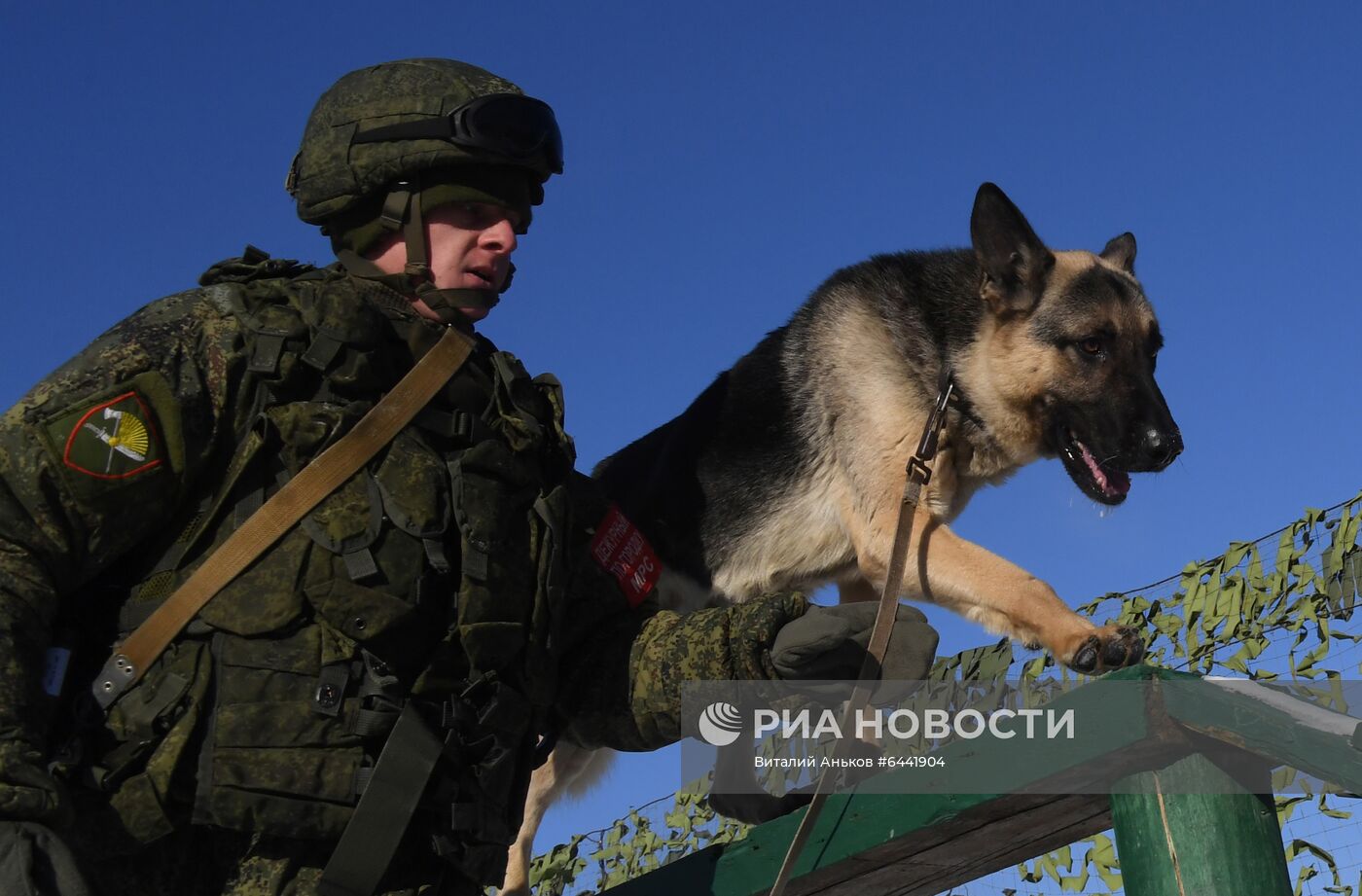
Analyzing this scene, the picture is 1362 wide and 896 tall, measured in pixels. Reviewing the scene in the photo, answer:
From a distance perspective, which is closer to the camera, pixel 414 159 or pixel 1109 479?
pixel 414 159

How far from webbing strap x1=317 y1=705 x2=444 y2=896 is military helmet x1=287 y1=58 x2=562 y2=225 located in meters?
1.30

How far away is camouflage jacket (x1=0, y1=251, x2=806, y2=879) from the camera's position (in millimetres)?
2668

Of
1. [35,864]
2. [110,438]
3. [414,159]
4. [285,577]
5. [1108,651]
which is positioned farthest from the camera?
[1108,651]

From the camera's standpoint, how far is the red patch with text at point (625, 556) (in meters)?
3.49

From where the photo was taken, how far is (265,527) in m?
2.83

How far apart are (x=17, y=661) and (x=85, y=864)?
42cm

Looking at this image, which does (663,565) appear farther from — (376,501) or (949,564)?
(376,501)

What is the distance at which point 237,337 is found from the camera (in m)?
2.95

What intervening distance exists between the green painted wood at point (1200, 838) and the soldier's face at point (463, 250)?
1940 mm

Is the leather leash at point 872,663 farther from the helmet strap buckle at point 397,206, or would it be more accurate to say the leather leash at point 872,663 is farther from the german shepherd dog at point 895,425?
the helmet strap buckle at point 397,206

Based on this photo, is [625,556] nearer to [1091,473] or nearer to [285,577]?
[285,577]

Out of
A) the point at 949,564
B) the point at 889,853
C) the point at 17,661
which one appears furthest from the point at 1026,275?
the point at 17,661

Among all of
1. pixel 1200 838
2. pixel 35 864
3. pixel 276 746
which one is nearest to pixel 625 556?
pixel 276 746

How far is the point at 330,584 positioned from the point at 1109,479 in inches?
137
